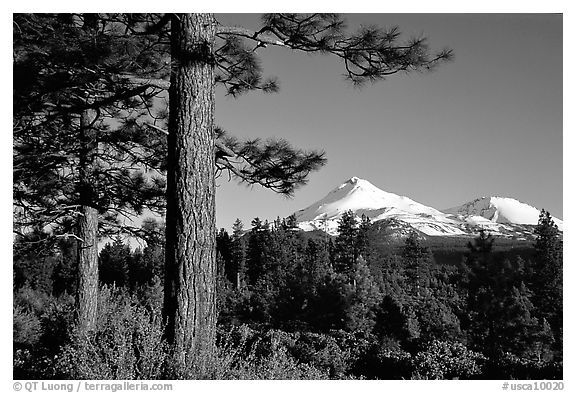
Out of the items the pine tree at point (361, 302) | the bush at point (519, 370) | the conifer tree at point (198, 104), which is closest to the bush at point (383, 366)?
the bush at point (519, 370)

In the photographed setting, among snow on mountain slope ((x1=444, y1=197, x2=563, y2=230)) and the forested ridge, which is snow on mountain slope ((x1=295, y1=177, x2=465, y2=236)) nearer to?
snow on mountain slope ((x1=444, y1=197, x2=563, y2=230))

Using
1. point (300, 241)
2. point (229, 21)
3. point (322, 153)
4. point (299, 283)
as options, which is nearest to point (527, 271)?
point (299, 283)

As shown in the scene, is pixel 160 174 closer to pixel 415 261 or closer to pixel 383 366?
pixel 383 366

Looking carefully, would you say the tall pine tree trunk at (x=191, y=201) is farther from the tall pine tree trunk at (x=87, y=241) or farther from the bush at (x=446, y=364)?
the bush at (x=446, y=364)

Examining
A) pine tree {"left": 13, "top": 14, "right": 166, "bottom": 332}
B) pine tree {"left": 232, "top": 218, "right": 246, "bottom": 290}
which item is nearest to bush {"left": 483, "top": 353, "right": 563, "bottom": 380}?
pine tree {"left": 13, "top": 14, "right": 166, "bottom": 332}

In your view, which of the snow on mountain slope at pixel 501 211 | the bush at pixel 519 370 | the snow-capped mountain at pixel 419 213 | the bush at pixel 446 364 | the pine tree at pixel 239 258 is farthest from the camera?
the pine tree at pixel 239 258

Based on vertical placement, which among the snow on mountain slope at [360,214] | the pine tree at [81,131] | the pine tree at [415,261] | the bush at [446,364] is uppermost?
the snow on mountain slope at [360,214]

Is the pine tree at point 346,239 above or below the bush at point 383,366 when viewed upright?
above
